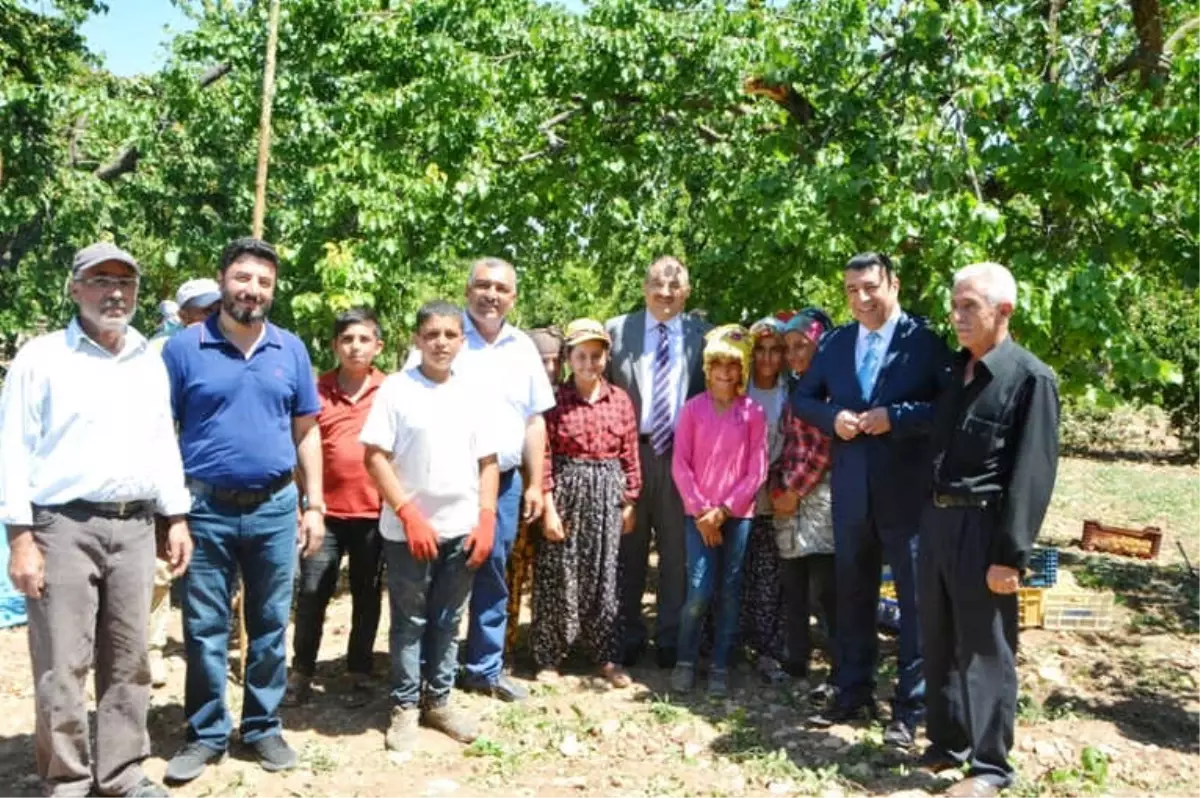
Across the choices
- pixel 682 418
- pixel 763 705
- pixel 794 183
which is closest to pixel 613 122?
pixel 794 183

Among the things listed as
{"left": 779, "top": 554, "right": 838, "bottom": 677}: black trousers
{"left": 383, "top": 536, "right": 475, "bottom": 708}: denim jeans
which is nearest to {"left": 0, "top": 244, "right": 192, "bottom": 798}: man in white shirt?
{"left": 383, "top": 536, "right": 475, "bottom": 708}: denim jeans

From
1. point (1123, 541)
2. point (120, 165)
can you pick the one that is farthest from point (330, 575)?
point (120, 165)

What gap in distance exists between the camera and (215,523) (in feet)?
14.5

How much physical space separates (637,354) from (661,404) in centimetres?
30

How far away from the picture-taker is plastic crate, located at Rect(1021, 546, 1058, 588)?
7.02m

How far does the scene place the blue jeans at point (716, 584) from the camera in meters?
5.69

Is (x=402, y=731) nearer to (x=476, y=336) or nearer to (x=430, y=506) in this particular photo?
(x=430, y=506)

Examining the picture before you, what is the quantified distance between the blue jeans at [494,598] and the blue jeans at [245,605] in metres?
1.04

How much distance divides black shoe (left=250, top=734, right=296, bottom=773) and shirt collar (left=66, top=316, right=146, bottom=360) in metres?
1.69

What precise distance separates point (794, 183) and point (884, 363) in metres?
1.45

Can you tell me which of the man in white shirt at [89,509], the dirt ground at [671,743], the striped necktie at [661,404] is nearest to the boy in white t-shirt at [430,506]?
the dirt ground at [671,743]

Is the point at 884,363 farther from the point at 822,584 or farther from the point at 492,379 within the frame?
the point at 492,379

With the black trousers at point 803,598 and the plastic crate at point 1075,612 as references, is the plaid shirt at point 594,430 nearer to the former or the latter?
the black trousers at point 803,598

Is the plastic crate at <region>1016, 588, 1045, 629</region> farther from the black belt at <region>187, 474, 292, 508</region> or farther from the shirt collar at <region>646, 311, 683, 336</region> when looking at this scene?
the black belt at <region>187, 474, 292, 508</region>
